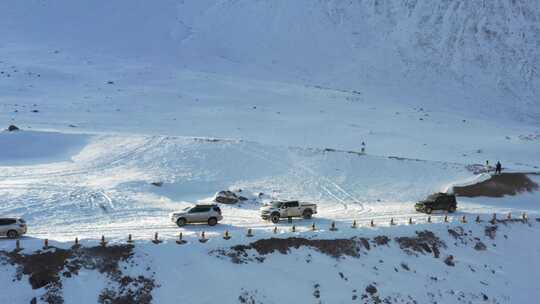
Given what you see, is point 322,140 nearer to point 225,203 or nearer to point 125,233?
A: point 225,203

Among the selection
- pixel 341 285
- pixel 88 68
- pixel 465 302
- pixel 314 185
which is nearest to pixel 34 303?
pixel 341 285

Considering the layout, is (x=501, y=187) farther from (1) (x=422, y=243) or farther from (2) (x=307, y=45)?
(2) (x=307, y=45)

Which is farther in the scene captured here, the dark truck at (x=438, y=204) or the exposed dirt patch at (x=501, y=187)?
the exposed dirt patch at (x=501, y=187)

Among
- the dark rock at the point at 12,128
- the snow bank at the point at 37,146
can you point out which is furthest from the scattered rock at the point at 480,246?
the dark rock at the point at 12,128

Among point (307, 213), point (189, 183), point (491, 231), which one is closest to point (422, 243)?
point (491, 231)

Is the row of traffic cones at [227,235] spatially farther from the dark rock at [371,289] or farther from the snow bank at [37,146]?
the snow bank at [37,146]

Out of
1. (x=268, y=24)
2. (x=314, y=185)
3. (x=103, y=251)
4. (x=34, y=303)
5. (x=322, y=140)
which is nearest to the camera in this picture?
(x=34, y=303)
